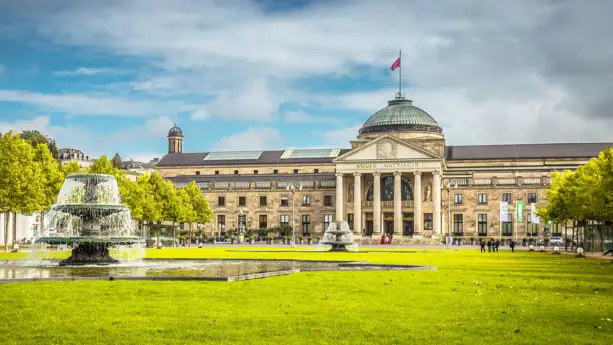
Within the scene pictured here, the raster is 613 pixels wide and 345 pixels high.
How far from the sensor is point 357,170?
123 metres

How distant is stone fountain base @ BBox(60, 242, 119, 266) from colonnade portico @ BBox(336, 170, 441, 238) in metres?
81.7

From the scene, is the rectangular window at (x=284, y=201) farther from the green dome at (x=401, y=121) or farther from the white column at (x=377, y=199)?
the white column at (x=377, y=199)

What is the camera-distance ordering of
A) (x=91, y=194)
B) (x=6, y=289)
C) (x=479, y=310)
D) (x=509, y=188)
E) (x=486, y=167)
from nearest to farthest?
(x=479, y=310), (x=6, y=289), (x=91, y=194), (x=509, y=188), (x=486, y=167)

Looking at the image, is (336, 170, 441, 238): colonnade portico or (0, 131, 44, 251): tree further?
(336, 170, 441, 238): colonnade portico

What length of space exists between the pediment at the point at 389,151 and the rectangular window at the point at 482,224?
12.6 m

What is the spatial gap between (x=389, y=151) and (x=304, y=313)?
10491 centimetres

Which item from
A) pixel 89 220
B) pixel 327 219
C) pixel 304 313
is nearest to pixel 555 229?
pixel 327 219

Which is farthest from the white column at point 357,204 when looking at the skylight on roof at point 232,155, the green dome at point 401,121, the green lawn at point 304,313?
the green lawn at point 304,313

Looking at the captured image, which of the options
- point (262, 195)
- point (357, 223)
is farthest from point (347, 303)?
point (262, 195)

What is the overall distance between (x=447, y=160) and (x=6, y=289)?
11734 centimetres

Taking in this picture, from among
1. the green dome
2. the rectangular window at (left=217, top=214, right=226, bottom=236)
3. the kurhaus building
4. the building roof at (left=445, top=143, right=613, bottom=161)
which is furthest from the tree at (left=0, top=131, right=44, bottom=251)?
the building roof at (left=445, top=143, right=613, bottom=161)

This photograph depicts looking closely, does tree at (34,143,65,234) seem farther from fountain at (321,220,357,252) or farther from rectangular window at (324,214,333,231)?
rectangular window at (324,214,333,231)

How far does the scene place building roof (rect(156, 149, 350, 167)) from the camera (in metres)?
144

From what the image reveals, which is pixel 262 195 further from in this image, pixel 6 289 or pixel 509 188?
pixel 6 289
